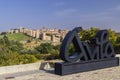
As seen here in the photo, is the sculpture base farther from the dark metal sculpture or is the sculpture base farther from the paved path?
the paved path

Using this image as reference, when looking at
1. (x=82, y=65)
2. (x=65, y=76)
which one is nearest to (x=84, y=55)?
(x=82, y=65)

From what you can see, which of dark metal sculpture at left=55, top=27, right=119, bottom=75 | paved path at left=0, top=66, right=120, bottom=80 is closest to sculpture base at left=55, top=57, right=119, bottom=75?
dark metal sculpture at left=55, top=27, right=119, bottom=75

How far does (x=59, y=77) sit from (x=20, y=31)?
112 meters

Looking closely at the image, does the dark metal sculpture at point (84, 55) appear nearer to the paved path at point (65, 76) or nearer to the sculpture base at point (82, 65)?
the sculpture base at point (82, 65)

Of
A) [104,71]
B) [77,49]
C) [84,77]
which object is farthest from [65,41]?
[104,71]

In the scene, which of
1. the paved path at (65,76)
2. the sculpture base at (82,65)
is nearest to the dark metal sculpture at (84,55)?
the sculpture base at (82,65)

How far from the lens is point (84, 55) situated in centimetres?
1500

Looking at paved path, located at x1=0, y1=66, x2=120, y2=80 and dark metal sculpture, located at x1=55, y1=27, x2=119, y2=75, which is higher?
dark metal sculpture, located at x1=55, y1=27, x2=119, y2=75

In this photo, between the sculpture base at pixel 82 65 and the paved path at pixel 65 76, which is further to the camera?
the sculpture base at pixel 82 65

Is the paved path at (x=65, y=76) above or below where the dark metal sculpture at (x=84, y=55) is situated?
below

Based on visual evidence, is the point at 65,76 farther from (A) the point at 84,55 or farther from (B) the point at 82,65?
(A) the point at 84,55

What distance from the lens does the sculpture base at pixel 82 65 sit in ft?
45.7

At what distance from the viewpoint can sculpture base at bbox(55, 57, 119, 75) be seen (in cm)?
1394

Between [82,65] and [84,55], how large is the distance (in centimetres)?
60
